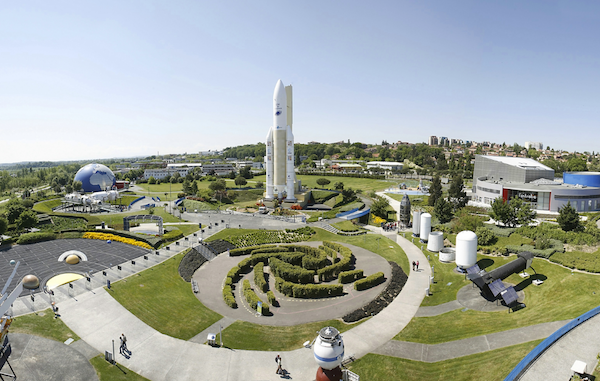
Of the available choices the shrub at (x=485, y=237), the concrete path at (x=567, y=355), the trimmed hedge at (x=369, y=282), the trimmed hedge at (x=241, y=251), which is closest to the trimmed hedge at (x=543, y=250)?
the shrub at (x=485, y=237)

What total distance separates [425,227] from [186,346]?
4215 cm

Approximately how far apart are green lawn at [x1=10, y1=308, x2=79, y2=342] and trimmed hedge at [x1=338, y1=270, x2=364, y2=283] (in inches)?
1085

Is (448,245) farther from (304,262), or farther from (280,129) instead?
(280,129)

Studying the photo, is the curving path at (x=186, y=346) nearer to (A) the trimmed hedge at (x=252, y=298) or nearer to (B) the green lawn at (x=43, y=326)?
(B) the green lawn at (x=43, y=326)

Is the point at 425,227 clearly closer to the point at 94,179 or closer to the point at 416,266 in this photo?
the point at 416,266

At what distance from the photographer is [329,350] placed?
19953 mm

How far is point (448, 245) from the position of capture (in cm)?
5375

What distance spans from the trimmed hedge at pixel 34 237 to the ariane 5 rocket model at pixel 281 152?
48.9 metres

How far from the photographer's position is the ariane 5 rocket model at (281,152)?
86875 mm

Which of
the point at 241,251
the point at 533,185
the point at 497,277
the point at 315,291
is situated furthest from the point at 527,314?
the point at 533,185

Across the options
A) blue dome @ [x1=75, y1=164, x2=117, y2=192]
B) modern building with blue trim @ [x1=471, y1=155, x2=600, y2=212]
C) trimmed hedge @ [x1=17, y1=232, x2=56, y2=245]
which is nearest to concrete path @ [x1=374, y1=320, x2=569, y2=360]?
trimmed hedge @ [x1=17, y1=232, x2=56, y2=245]

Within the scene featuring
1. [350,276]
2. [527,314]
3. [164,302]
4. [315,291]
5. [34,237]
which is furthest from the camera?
[34,237]

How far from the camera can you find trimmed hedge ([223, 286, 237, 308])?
114ft

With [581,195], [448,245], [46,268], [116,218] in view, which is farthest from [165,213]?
[581,195]
